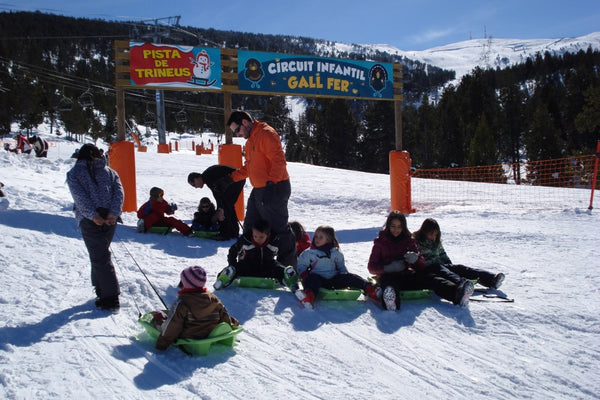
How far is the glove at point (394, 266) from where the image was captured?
5105 millimetres

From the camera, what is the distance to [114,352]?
11.2ft

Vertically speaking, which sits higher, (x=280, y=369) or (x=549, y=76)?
(x=549, y=76)

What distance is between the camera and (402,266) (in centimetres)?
513

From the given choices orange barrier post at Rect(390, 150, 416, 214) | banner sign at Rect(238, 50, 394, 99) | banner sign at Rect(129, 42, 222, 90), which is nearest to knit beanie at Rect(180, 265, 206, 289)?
banner sign at Rect(129, 42, 222, 90)

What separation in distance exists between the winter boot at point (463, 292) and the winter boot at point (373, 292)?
790 mm

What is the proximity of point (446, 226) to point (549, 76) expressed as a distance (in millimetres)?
99083

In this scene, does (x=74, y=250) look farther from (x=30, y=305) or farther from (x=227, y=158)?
(x=227, y=158)

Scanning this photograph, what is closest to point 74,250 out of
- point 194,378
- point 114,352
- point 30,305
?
point 30,305

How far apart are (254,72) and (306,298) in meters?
6.77

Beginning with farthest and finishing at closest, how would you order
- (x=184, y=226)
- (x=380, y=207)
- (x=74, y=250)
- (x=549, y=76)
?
(x=549, y=76) < (x=380, y=207) < (x=184, y=226) < (x=74, y=250)

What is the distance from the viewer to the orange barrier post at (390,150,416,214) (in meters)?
11.2

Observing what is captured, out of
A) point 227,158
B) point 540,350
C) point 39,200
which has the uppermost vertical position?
point 227,158

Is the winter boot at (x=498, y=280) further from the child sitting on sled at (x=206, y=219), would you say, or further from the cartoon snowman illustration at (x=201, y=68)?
the cartoon snowman illustration at (x=201, y=68)

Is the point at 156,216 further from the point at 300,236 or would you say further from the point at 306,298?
the point at 306,298
